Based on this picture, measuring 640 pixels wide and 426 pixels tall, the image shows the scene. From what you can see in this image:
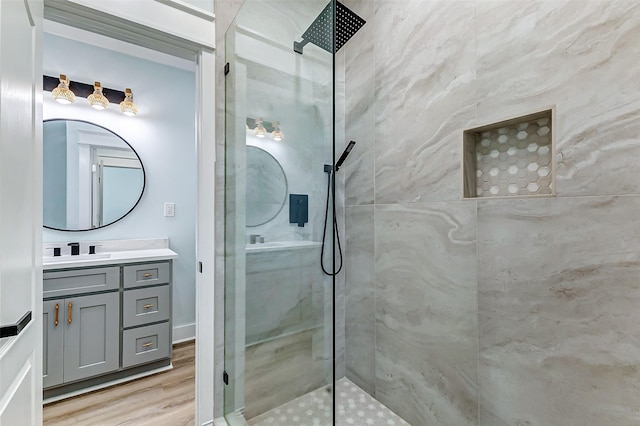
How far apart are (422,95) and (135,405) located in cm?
262

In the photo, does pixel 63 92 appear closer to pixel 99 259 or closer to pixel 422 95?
pixel 99 259

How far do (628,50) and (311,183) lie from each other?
3.94ft

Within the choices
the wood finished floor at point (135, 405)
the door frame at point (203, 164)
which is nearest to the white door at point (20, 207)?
the door frame at point (203, 164)

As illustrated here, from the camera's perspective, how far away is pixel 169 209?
2.79 metres

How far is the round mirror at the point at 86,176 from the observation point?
229 centimetres

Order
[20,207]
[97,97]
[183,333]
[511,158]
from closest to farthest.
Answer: [20,207], [511,158], [97,97], [183,333]

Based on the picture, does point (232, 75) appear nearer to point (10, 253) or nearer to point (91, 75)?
point (10, 253)

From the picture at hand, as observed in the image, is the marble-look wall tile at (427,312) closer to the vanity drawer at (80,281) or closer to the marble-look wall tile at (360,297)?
the marble-look wall tile at (360,297)

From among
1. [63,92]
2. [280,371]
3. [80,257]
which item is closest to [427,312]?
[280,371]

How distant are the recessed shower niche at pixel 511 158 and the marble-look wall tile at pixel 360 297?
0.68 m

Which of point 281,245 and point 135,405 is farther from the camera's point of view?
point 135,405

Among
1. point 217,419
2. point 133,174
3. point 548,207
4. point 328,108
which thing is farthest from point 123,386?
point 548,207

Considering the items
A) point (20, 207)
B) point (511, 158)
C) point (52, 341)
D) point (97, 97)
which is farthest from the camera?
point (97, 97)

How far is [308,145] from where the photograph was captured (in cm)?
128
